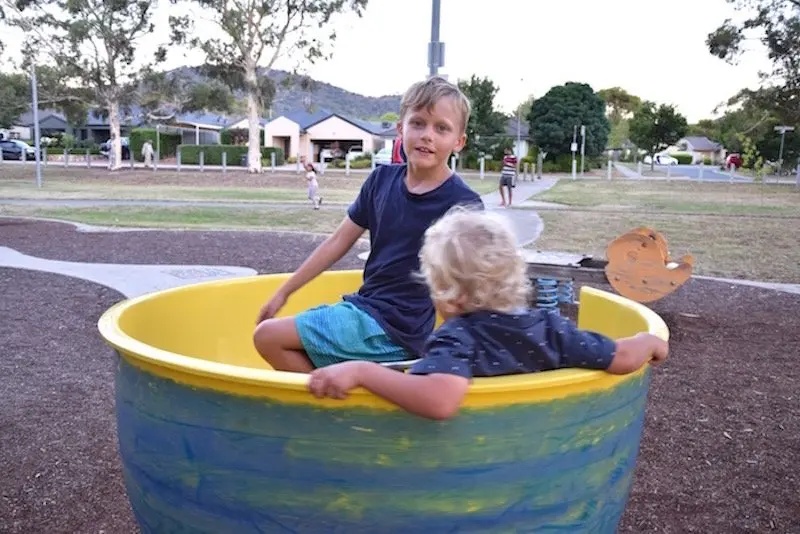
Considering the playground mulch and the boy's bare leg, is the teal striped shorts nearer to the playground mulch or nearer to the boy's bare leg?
the boy's bare leg

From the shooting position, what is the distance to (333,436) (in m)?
1.55

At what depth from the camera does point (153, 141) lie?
158 ft

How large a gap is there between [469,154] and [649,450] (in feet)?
140

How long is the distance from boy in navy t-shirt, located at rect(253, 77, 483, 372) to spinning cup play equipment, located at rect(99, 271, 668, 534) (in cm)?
57

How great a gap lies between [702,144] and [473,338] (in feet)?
330

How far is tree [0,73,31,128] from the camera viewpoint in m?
36.3

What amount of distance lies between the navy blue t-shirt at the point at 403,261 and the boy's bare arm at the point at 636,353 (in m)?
0.63

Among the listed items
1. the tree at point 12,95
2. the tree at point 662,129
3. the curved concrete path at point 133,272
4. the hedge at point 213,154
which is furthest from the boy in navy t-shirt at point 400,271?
the tree at point 662,129

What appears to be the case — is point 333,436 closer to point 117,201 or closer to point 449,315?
point 449,315

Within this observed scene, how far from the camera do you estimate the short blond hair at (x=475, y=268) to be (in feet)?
5.22

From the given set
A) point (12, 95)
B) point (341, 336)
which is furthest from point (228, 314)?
point (12, 95)

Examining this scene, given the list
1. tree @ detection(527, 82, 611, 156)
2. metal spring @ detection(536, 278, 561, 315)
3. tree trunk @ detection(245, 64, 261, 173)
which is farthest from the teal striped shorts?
tree @ detection(527, 82, 611, 156)

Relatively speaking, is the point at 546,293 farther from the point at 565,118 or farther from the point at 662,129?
the point at 662,129

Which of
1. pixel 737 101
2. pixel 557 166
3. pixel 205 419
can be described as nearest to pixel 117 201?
pixel 205 419
